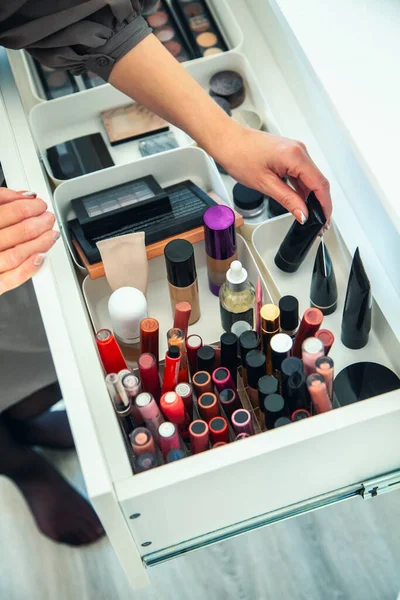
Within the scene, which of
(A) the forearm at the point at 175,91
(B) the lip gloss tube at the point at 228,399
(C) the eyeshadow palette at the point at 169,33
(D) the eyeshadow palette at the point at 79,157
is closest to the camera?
(B) the lip gloss tube at the point at 228,399

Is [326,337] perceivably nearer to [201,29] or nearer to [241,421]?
[241,421]

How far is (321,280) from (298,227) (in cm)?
7

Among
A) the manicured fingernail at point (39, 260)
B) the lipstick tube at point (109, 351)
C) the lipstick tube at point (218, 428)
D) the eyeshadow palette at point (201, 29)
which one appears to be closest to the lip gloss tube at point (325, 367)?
the lipstick tube at point (218, 428)

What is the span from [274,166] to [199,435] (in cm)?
32

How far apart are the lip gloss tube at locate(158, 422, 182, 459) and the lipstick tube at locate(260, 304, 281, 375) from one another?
13 centimetres

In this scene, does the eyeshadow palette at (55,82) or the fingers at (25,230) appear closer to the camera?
the fingers at (25,230)

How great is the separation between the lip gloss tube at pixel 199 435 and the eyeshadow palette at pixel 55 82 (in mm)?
594

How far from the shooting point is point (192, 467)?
0.58 metres

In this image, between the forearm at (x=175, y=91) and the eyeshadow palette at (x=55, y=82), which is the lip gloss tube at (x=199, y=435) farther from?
the eyeshadow palette at (x=55, y=82)

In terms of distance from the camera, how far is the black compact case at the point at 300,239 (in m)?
0.72

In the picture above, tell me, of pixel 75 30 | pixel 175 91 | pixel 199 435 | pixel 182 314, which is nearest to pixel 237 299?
pixel 182 314

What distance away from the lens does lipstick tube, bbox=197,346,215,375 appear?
0.69 m

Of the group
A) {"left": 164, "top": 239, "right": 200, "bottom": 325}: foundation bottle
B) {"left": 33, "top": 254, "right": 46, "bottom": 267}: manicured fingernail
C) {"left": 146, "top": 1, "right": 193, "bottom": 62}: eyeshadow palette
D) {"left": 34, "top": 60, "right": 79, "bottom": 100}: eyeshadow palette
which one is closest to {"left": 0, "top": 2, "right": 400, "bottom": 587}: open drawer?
{"left": 33, "top": 254, "right": 46, "bottom": 267}: manicured fingernail

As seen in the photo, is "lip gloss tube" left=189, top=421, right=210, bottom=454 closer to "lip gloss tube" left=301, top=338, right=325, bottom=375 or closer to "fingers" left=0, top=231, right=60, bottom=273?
"lip gloss tube" left=301, top=338, right=325, bottom=375
